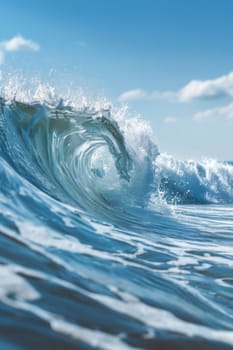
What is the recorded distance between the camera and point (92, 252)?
3617mm

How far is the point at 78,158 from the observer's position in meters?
10.6

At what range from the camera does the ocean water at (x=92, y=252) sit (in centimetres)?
205

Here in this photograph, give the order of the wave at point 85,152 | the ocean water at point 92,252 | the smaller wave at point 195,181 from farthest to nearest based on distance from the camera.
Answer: the smaller wave at point 195,181 < the wave at point 85,152 < the ocean water at point 92,252

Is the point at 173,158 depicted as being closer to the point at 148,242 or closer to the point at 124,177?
the point at 124,177

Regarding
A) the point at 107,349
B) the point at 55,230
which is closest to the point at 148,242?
the point at 55,230

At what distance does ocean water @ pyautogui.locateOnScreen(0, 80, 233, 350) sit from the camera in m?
2.05

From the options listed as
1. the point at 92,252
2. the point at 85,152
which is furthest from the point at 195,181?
the point at 92,252

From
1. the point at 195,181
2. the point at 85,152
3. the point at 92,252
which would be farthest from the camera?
the point at 195,181

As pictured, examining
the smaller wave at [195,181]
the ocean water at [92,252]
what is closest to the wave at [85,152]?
the ocean water at [92,252]

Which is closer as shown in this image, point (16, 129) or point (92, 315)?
point (92, 315)

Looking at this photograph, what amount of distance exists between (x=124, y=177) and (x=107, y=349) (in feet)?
27.9

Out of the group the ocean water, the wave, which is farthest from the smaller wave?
the ocean water

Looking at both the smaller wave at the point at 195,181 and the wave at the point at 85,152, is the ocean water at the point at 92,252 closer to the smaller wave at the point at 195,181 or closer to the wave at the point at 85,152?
the wave at the point at 85,152

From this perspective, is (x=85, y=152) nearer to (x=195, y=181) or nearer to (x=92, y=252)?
(x=92, y=252)
